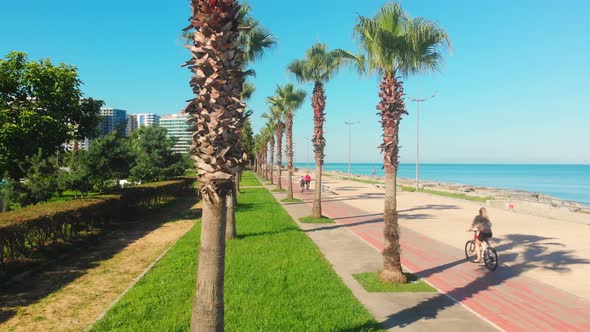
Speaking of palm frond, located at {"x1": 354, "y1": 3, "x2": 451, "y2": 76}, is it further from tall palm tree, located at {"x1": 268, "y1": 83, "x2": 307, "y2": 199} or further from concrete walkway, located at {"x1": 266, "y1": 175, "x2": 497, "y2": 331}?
tall palm tree, located at {"x1": 268, "y1": 83, "x2": 307, "y2": 199}

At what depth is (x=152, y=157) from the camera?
1369 inches

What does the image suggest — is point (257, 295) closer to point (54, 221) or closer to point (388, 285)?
point (388, 285)

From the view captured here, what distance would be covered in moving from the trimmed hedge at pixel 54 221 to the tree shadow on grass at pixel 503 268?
34.2 ft

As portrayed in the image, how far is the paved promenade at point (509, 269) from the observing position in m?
8.24

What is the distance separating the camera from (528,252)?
14.2 metres

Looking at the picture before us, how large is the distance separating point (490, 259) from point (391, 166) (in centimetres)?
440

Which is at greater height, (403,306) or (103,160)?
(103,160)

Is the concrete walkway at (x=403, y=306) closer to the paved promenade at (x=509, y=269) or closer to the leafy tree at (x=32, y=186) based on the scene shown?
the paved promenade at (x=509, y=269)

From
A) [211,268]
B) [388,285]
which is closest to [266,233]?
[388,285]

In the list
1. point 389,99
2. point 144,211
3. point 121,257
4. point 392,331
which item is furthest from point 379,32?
point 144,211

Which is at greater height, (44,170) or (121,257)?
(44,170)

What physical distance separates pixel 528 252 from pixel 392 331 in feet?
31.8

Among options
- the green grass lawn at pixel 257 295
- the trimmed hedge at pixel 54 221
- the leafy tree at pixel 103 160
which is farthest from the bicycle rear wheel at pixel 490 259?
the leafy tree at pixel 103 160

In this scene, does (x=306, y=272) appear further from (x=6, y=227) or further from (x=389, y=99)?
(x=6, y=227)
